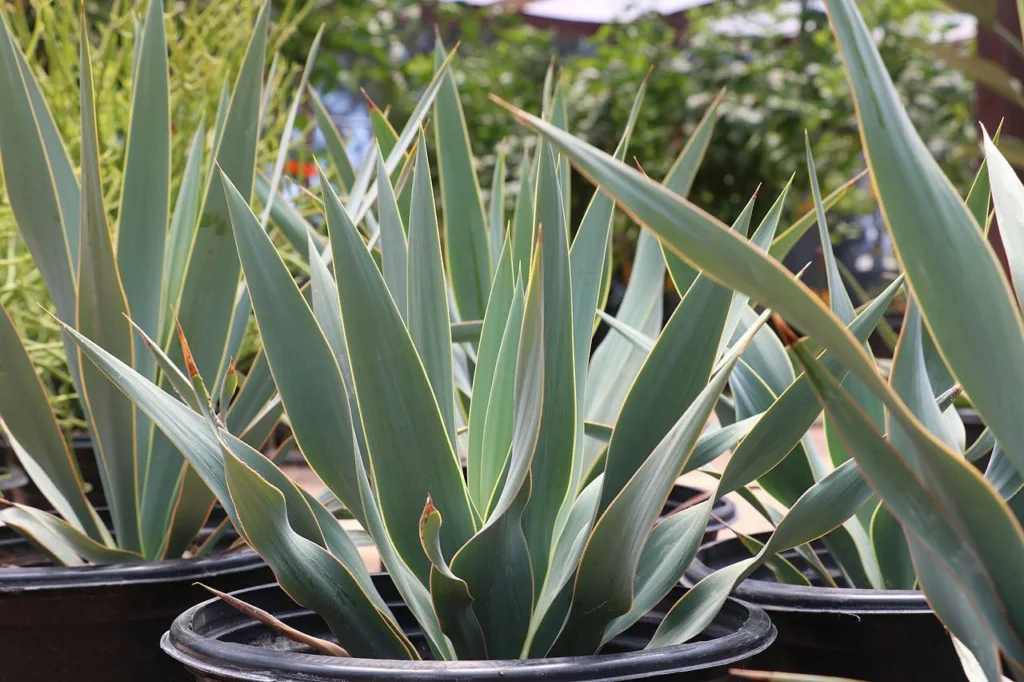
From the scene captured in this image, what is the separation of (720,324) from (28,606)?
0.49 metres

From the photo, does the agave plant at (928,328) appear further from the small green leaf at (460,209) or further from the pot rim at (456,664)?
the small green leaf at (460,209)

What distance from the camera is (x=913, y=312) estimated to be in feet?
1.57

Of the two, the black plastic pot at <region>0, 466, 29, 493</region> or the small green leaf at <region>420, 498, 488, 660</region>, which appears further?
the black plastic pot at <region>0, 466, 29, 493</region>

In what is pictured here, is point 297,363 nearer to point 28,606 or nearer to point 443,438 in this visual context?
point 443,438

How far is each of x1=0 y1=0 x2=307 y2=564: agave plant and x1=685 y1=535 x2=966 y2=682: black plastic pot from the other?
0.41m

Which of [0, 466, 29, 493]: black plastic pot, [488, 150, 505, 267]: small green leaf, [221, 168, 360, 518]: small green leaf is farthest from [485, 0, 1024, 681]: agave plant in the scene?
[0, 466, 29, 493]: black plastic pot

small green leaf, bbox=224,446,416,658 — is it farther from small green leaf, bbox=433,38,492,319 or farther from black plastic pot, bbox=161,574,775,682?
small green leaf, bbox=433,38,492,319

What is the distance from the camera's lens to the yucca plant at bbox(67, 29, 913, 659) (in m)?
0.52

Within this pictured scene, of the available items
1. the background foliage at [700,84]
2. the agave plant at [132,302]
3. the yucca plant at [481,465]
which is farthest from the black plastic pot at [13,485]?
the background foliage at [700,84]

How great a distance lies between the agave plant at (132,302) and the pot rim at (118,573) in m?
0.06

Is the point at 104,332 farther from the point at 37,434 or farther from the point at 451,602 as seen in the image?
the point at 451,602

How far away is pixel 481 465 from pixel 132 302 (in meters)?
0.40

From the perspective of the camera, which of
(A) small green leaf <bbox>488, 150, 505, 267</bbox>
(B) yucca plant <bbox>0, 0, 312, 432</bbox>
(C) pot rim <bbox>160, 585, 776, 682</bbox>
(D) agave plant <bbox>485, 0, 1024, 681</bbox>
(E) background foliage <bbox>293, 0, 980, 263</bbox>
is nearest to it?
(D) agave plant <bbox>485, 0, 1024, 681</bbox>

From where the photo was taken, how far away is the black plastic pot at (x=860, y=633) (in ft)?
2.07
